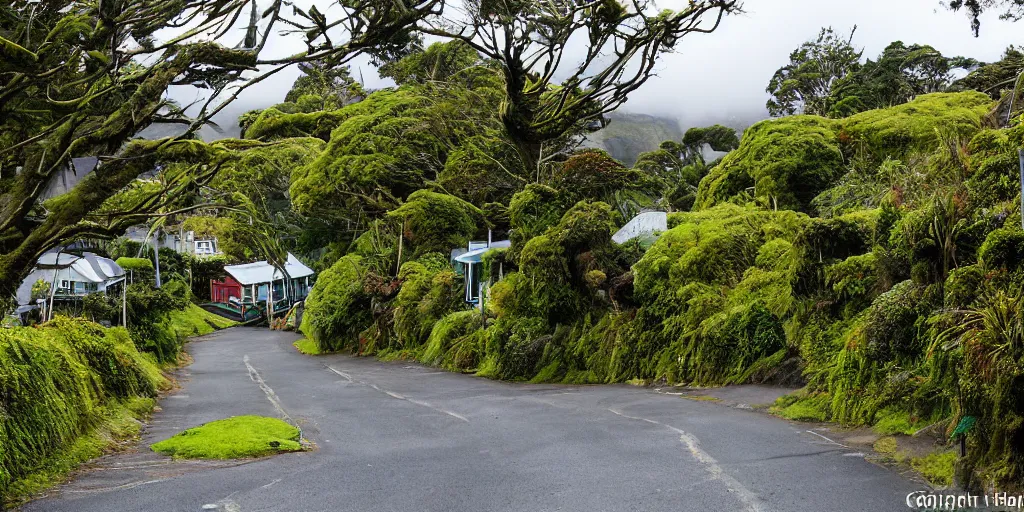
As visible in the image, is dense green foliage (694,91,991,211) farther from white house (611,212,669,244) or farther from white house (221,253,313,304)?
white house (221,253,313,304)

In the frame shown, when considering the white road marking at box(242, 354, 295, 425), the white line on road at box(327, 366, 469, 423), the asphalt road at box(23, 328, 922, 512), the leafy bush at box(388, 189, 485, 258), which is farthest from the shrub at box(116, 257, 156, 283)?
the asphalt road at box(23, 328, 922, 512)

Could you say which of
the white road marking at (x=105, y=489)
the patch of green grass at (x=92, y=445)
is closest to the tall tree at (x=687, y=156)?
the patch of green grass at (x=92, y=445)

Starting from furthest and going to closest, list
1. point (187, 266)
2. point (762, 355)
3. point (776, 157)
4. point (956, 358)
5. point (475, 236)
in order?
point (187, 266)
point (475, 236)
point (776, 157)
point (762, 355)
point (956, 358)

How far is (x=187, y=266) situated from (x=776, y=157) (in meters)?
51.9

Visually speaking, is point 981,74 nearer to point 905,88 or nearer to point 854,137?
point 905,88

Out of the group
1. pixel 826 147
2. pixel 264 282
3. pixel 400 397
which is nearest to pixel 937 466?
pixel 400 397

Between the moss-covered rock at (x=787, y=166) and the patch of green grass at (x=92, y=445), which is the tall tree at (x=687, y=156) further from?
the patch of green grass at (x=92, y=445)

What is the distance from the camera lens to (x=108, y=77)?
11.0m

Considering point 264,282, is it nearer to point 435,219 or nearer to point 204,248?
point 435,219

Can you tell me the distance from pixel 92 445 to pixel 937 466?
940 cm

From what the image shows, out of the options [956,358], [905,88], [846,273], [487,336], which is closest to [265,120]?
[487,336]

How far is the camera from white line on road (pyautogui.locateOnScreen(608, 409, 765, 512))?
6472mm

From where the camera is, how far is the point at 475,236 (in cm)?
3434

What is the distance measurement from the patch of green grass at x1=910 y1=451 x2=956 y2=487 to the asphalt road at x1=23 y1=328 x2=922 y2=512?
0.83 feet
